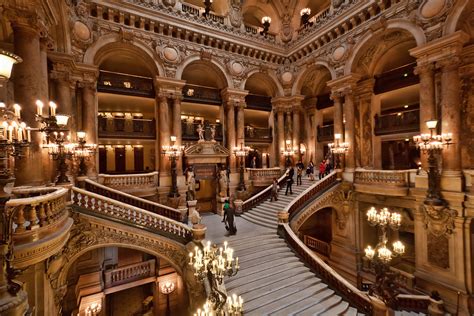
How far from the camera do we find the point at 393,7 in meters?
11.1

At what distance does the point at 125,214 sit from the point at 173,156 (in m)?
5.15

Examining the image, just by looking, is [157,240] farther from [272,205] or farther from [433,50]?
[433,50]

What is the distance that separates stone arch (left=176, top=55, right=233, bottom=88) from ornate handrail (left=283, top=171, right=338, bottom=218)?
29.7 feet

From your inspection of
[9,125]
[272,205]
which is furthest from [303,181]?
[9,125]

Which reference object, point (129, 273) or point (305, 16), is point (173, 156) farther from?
point (305, 16)

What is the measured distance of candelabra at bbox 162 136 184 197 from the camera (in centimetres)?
1255

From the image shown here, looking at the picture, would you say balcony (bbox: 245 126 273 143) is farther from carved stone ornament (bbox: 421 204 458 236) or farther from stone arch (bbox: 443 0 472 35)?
stone arch (bbox: 443 0 472 35)

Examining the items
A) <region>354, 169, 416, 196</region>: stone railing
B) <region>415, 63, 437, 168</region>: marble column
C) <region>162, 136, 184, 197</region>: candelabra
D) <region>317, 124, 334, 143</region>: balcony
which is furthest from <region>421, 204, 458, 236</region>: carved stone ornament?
<region>162, 136, 184, 197</region>: candelabra

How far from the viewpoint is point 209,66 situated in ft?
50.2

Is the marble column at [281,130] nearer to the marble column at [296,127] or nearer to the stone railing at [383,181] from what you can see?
the marble column at [296,127]

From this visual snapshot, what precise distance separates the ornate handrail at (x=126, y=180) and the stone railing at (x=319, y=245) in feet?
36.2

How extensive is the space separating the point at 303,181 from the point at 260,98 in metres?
7.65

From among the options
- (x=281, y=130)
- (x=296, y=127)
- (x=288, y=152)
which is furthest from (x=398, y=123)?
(x=281, y=130)

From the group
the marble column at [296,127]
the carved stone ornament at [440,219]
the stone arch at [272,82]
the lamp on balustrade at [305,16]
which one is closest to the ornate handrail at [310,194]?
the carved stone ornament at [440,219]
